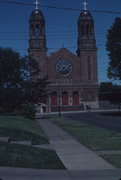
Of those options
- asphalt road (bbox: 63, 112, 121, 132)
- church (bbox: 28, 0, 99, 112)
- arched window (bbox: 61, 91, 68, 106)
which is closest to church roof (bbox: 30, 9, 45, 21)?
church (bbox: 28, 0, 99, 112)

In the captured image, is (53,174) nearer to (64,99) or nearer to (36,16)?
(64,99)

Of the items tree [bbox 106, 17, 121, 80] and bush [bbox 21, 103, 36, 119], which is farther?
tree [bbox 106, 17, 121, 80]

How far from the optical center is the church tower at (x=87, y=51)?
84.9 m

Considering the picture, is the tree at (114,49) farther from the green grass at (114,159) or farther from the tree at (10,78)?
the green grass at (114,159)

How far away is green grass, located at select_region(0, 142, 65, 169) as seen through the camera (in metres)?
9.87

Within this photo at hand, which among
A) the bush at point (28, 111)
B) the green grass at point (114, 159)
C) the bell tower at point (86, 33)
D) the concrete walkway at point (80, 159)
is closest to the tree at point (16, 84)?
the bush at point (28, 111)

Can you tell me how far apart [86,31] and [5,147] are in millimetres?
75659

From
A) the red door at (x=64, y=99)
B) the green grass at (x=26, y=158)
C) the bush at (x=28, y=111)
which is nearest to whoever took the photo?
the green grass at (x=26, y=158)

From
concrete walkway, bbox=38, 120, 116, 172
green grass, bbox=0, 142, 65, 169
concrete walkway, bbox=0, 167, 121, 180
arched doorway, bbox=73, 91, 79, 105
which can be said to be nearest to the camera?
concrete walkway, bbox=0, 167, 121, 180

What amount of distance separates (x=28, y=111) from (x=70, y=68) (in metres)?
44.1

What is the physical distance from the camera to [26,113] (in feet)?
142

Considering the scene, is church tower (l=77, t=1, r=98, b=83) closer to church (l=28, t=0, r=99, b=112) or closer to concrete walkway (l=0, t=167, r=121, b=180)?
church (l=28, t=0, r=99, b=112)

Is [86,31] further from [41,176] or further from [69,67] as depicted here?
[41,176]

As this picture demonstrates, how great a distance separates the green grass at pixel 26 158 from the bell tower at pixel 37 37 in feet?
234
